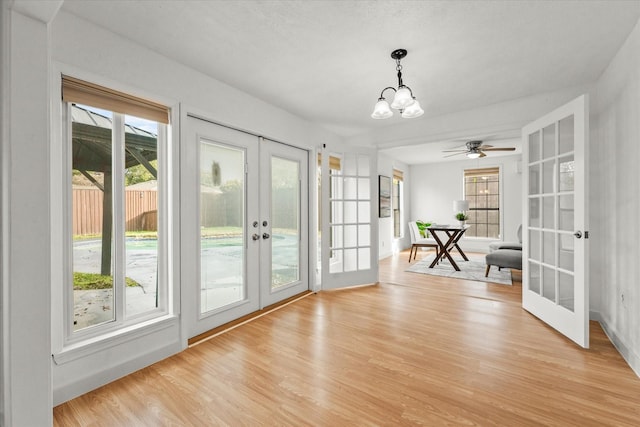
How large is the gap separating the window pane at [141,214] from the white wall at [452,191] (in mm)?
6976

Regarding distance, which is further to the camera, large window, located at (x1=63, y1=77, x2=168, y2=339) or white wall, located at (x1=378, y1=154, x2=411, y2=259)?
white wall, located at (x1=378, y1=154, x2=411, y2=259)

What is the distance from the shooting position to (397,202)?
24.4 ft

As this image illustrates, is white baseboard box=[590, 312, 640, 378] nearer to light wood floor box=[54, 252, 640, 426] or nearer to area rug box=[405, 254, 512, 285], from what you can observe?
light wood floor box=[54, 252, 640, 426]

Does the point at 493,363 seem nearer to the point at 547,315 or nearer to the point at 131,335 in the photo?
the point at 547,315

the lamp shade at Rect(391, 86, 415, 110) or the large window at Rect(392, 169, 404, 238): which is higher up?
the lamp shade at Rect(391, 86, 415, 110)

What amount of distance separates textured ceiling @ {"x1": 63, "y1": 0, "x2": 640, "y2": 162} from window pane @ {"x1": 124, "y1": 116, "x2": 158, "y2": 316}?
679mm

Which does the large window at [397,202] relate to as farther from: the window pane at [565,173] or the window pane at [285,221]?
the window pane at [565,173]

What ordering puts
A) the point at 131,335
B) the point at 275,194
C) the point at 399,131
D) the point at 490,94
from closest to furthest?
1. the point at 131,335
2. the point at 490,94
3. the point at 275,194
4. the point at 399,131

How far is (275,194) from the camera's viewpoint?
11.1 ft

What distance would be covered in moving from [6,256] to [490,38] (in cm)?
294

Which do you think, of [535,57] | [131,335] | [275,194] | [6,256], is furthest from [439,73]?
[131,335]

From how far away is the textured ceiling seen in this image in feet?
5.67

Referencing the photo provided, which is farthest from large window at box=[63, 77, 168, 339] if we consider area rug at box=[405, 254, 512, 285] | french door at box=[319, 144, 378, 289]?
area rug at box=[405, 254, 512, 285]

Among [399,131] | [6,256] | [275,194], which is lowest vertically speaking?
[6,256]
